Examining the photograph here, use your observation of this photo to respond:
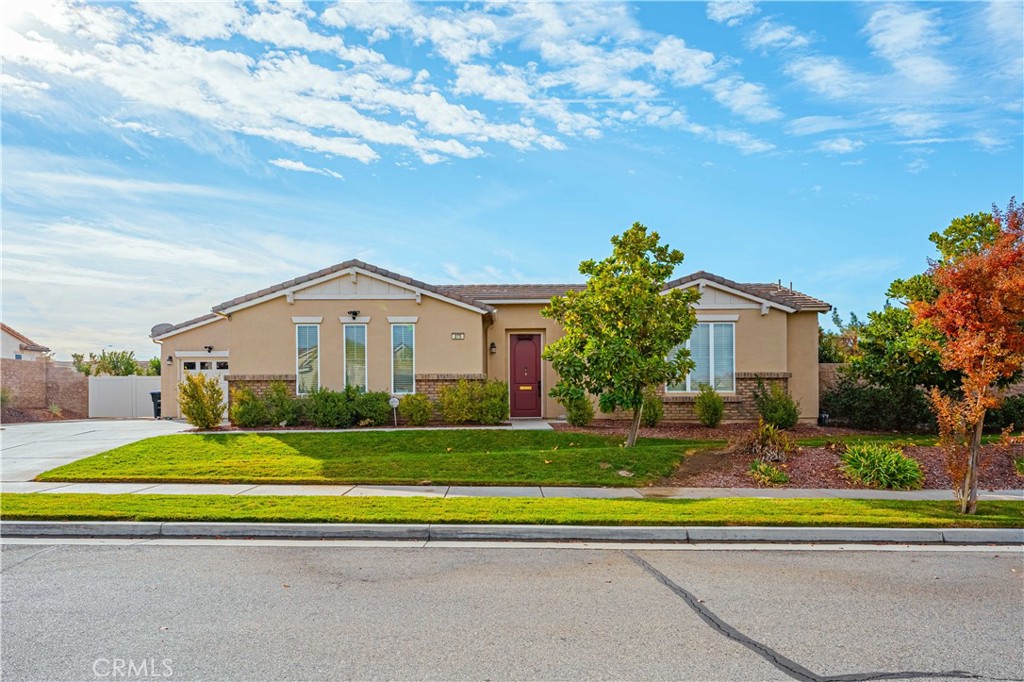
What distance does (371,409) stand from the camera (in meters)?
17.5

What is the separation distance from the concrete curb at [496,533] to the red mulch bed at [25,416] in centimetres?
1989

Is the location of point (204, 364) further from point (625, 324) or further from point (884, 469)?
point (884, 469)

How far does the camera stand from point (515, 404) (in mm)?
20328

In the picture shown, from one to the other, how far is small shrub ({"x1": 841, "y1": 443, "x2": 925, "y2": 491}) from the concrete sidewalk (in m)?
0.35

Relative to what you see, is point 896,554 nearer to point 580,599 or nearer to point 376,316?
point 580,599

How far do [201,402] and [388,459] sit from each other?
6607 millimetres

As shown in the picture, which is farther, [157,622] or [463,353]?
[463,353]

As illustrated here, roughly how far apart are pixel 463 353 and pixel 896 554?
1243 centimetres

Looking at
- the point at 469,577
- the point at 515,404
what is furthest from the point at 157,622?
the point at 515,404

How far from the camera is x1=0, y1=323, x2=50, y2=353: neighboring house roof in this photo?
115ft

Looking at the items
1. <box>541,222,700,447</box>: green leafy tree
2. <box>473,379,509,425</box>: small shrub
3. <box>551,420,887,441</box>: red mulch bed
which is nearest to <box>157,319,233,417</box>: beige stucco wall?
<box>473,379,509,425</box>: small shrub

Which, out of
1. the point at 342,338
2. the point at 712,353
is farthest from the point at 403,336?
the point at 712,353

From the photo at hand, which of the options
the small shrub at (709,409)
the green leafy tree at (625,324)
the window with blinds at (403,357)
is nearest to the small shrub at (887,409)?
the small shrub at (709,409)

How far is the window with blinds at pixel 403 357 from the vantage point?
18547 mm
